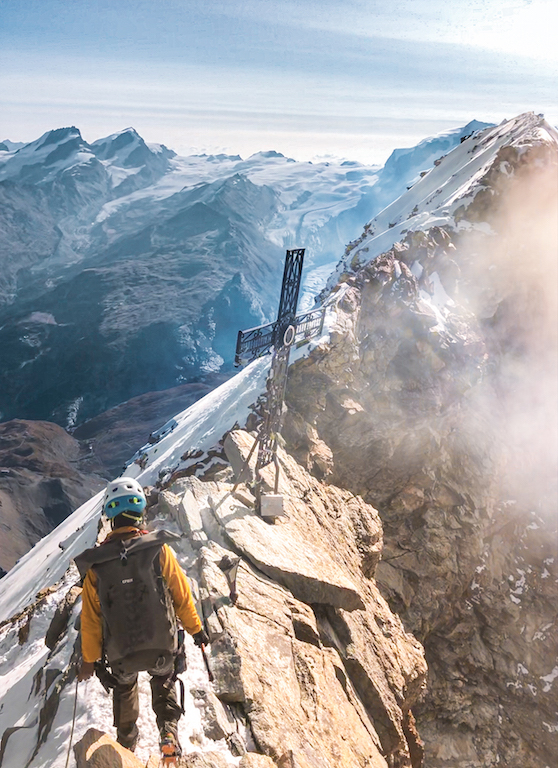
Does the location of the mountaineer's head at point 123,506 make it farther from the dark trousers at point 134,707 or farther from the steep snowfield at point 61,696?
the steep snowfield at point 61,696

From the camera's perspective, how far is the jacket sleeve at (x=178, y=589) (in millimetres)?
5121

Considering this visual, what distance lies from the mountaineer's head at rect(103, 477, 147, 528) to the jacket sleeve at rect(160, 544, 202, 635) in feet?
1.48

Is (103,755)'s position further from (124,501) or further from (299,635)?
(299,635)

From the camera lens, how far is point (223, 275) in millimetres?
123125

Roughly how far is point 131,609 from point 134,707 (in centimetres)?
146

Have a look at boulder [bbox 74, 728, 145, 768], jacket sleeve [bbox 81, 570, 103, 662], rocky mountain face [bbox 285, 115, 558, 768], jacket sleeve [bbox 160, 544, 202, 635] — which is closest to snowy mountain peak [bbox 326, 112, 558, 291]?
rocky mountain face [bbox 285, 115, 558, 768]

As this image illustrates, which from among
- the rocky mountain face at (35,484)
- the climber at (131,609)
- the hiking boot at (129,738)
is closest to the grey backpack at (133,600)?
the climber at (131,609)

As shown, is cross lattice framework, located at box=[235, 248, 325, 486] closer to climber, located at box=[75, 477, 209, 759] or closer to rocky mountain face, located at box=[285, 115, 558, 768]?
rocky mountain face, located at box=[285, 115, 558, 768]

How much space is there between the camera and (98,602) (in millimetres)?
5020

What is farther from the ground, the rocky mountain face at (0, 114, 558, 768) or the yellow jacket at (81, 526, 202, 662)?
the yellow jacket at (81, 526, 202, 662)

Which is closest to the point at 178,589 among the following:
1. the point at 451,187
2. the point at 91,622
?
the point at 91,622

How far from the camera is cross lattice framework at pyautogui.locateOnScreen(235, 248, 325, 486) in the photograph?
1535 cm

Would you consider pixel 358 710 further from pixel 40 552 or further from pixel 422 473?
pixel 40 552

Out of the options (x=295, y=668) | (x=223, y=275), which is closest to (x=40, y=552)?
(x=295, y=668)
